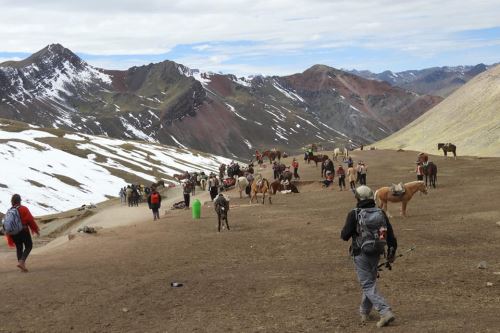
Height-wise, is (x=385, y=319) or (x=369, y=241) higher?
(x=369, y=241)

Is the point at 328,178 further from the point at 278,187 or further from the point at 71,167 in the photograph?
the point at 71,167

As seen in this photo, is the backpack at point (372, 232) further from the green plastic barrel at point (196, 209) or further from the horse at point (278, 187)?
the horse at point (278, 187)

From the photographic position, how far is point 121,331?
39.8 ft

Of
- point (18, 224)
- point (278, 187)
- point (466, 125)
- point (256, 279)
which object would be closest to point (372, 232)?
point (256, 279)

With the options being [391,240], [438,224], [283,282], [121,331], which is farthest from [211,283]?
[438,224]

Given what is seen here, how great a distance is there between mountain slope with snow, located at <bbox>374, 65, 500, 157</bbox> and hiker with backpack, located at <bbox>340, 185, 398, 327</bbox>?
65968 mm

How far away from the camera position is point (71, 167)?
97250mm

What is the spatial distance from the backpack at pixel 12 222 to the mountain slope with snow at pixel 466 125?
212 ft

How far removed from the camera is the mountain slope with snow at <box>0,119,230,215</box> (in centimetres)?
7656

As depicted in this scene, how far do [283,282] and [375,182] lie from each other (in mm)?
31897

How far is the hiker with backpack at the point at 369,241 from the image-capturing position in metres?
10.3

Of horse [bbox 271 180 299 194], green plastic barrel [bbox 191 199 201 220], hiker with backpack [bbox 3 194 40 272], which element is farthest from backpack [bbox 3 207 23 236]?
horse [bbox 271 180 299 194]

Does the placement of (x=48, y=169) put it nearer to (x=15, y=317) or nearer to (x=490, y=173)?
(x=490, y=173)

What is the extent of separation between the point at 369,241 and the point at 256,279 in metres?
6.24
